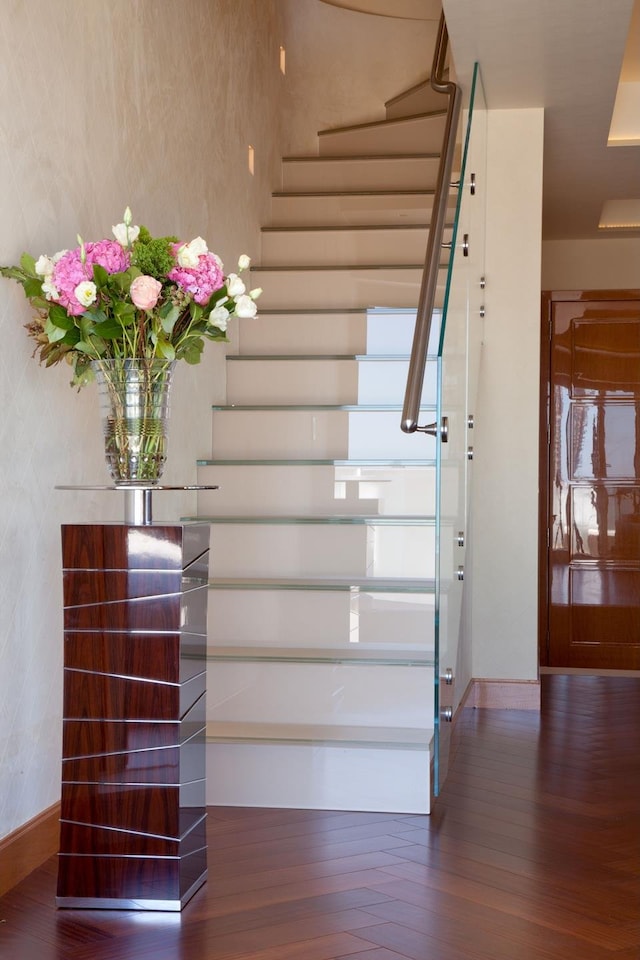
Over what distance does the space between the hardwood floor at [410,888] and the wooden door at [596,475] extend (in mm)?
2806

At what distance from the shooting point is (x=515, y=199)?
482cm

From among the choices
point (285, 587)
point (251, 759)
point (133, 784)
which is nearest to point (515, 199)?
point (285, 587)

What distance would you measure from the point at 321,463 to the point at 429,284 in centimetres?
113

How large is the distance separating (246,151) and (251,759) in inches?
115

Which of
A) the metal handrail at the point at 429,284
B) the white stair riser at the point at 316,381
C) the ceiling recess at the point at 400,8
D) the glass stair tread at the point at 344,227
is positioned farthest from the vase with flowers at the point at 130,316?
the ceiling recess at the point at 400,8

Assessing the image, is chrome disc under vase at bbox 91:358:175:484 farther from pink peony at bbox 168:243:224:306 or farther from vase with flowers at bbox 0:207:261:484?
pink peony at bbox 168:243:224:306

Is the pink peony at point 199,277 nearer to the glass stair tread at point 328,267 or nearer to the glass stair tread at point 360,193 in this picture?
the glass stair tread at point 328,267

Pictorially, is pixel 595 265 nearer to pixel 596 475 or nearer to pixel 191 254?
pixel 596 475

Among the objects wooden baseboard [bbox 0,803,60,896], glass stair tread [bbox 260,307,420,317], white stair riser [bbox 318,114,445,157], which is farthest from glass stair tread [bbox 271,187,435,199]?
wooden baseboard [bbox 0,803,60,896]

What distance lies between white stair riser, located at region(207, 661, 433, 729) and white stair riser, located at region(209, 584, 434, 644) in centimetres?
16

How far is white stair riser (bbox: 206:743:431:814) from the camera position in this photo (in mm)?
3148

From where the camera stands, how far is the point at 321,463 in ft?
13.4

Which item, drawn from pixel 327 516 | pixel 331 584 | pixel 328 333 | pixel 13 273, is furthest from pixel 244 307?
pixel 328 333

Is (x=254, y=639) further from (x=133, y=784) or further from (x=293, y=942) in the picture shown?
(x=293, y=942)
